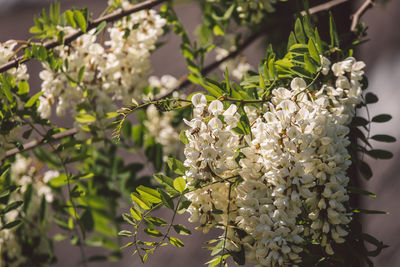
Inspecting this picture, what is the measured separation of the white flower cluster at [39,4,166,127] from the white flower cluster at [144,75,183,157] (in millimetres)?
289

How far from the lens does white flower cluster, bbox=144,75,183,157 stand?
172cm

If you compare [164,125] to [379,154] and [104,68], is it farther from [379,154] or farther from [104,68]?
[379,154]

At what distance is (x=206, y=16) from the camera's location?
1604mm

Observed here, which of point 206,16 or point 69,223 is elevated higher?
point 206,16

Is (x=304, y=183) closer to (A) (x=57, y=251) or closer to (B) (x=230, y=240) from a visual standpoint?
(B) (x=230, y=240)

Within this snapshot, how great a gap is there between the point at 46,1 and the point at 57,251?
5.33ft

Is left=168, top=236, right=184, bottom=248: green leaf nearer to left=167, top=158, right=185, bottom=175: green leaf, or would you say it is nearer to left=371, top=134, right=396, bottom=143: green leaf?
left=167, top=158, right=185, bottom=175: green leaf

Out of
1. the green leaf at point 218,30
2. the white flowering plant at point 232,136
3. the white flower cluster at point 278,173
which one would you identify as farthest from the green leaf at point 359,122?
the green leaf at point 218,30

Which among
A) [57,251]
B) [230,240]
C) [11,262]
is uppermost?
[230,240]

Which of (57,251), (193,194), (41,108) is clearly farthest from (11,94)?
(57,251)

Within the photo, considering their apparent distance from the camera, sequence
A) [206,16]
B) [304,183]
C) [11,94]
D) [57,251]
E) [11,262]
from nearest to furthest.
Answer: [304,183] < [11,94] < [11,262] < [206,16] < [57,251]

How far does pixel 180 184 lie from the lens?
92cm

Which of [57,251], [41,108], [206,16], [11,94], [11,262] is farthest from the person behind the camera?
[57,251]

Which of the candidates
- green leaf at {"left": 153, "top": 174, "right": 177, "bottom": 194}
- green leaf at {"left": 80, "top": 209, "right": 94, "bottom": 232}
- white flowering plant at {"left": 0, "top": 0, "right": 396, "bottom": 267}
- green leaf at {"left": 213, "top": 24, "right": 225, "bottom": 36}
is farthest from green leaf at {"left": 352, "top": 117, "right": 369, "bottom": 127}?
green leaf at {"left": 80, "top": 209, "right": 94, "bottom": 232}
